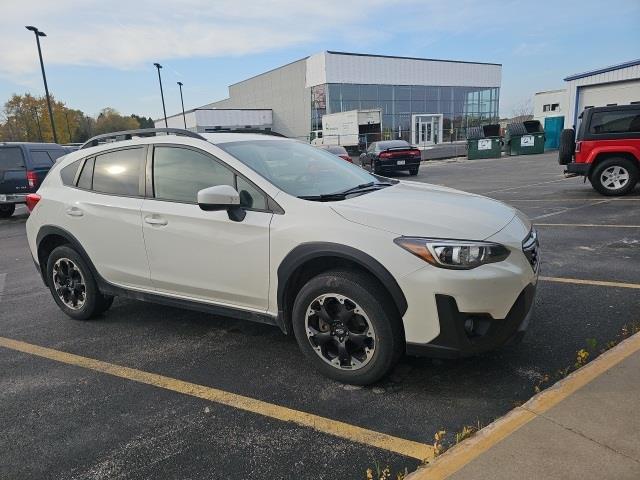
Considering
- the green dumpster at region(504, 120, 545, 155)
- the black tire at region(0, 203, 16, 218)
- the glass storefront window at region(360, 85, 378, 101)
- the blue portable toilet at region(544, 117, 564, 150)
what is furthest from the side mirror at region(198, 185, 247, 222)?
the glass storefront window at region(360, 85, 378, 101)

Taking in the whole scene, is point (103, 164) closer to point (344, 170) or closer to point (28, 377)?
point (28, 377)

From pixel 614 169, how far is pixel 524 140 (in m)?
19.5

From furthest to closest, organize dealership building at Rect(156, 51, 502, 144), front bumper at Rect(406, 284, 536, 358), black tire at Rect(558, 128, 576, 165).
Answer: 1. dealership building at Rect(156, 51, 502, 144)
2. black tire at Rect(558, 128, 576, 165)
3. front bumper at Rect(406, 284, 536, 358)

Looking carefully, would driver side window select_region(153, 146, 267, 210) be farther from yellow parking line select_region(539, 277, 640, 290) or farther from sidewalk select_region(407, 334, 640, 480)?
yellow parking line select_region(539, 277, 640, 290)

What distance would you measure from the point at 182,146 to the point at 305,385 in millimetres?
2105

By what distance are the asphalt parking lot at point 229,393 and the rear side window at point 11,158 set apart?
920 cm

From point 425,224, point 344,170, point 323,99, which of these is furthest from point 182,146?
point 323,99

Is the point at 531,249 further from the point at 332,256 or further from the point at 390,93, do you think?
the point at 390,93

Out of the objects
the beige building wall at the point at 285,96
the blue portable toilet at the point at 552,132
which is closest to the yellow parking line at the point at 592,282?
the blue portable toilet at the point at 552,132

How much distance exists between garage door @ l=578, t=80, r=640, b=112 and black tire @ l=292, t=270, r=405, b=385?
24532 mm

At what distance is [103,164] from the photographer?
4445mm

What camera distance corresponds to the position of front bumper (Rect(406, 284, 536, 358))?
2760 millimetres

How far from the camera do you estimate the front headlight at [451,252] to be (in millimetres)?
2770

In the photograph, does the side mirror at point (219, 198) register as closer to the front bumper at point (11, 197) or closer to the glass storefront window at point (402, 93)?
the front bumper at point (11, 197)
